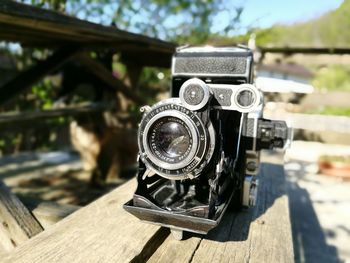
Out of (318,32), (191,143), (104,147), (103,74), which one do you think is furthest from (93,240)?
(318,32)

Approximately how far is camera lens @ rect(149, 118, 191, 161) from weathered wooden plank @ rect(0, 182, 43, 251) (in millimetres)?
770

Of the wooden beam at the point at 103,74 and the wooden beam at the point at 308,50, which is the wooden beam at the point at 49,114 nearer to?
the wooden beam at the point at 103,74

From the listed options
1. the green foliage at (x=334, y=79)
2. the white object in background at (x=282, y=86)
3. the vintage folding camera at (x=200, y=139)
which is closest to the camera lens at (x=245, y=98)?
the vintage folding camera at (x=200, y=139)

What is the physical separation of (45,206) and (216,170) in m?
1.05

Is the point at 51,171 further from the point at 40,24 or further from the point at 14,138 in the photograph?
the point at 40,24

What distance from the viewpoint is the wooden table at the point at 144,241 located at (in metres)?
1.44

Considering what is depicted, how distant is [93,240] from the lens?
1553 millimetres

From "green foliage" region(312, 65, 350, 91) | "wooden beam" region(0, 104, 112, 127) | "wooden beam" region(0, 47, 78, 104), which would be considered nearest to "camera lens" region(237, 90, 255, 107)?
"wooden beam" region(0, 47, 78, 104)

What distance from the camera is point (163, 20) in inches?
344

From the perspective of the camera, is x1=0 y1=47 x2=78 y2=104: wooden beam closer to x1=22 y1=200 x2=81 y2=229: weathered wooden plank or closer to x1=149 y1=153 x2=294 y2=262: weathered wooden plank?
x1=22 y1=200 x2=81 y2=229: weathered wooden plank

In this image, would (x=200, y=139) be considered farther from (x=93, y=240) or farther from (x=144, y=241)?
(x=93, y=240)

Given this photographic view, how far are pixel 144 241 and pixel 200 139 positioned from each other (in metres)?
0.52

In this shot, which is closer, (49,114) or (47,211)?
(47,211)

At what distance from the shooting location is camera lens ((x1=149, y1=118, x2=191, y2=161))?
1499mm
